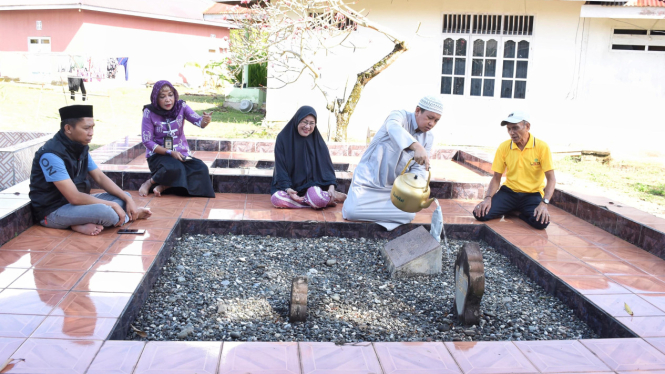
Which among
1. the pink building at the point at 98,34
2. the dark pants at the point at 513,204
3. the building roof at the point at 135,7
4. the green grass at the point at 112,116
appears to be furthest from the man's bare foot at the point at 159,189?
the pink building at the point at 98,34

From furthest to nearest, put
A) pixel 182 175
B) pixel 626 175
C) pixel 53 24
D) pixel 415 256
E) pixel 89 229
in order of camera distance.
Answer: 1. pixel 53 24
2. pixel 626 175
3. pixel 182 175
4. pixel 89 229
5. pixel 415 256

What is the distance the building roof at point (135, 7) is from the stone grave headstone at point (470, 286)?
1600 centimetres

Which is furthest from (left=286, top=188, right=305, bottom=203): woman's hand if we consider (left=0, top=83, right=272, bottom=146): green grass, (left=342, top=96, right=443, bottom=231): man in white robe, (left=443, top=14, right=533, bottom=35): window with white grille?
(left=443, top=14, right=533, bottom=35): window with white grille

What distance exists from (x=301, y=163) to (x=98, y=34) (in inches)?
732

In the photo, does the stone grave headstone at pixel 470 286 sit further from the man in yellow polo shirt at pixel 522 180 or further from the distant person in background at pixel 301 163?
the distant person in background at pixel 301 163

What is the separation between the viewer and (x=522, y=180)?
4977 mm

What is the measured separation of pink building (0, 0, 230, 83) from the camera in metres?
19.9

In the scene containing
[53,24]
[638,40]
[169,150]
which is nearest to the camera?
[169,150]

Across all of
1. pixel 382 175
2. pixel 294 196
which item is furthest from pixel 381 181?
pixel 294 196

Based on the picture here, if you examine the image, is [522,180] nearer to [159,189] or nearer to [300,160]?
[300,160]

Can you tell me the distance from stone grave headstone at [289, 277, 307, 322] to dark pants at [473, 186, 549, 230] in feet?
8.15

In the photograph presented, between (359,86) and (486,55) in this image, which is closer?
(359,86)

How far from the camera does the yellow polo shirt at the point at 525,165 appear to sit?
4805mm

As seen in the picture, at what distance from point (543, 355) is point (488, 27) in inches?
360
